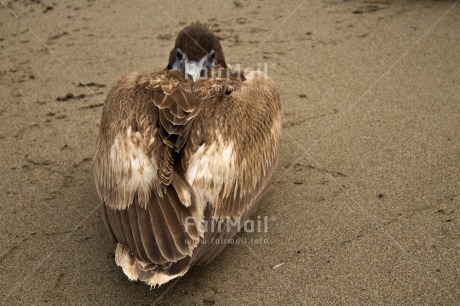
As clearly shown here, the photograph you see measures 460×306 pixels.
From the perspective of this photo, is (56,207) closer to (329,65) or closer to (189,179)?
(189,179)

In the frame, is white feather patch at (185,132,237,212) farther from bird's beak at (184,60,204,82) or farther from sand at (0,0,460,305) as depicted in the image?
bird's beak at (184,60,204,82)

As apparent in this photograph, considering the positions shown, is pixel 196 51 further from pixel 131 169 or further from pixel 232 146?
pixel 131 169

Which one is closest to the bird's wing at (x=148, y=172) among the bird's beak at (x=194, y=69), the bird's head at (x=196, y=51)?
the bird's beak at (x=194, y=69)

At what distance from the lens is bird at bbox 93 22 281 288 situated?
9.64 ft

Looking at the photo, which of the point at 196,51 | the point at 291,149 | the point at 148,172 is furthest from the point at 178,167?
the point at 291,149

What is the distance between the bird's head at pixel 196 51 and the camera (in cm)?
406

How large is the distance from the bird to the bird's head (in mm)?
417

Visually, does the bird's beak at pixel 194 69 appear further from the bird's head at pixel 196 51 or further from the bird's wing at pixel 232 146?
the bird's wing at pixel 232 146

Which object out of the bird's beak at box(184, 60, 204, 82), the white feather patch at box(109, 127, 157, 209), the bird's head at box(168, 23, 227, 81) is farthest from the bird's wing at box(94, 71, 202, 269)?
the bird's head at box(168, 23, 227, 81)

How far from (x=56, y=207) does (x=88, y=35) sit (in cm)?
288

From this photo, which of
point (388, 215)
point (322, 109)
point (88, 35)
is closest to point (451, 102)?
point (322, 109)

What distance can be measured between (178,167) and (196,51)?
137cm

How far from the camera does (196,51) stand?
13.6 feet

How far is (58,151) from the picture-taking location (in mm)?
4395
